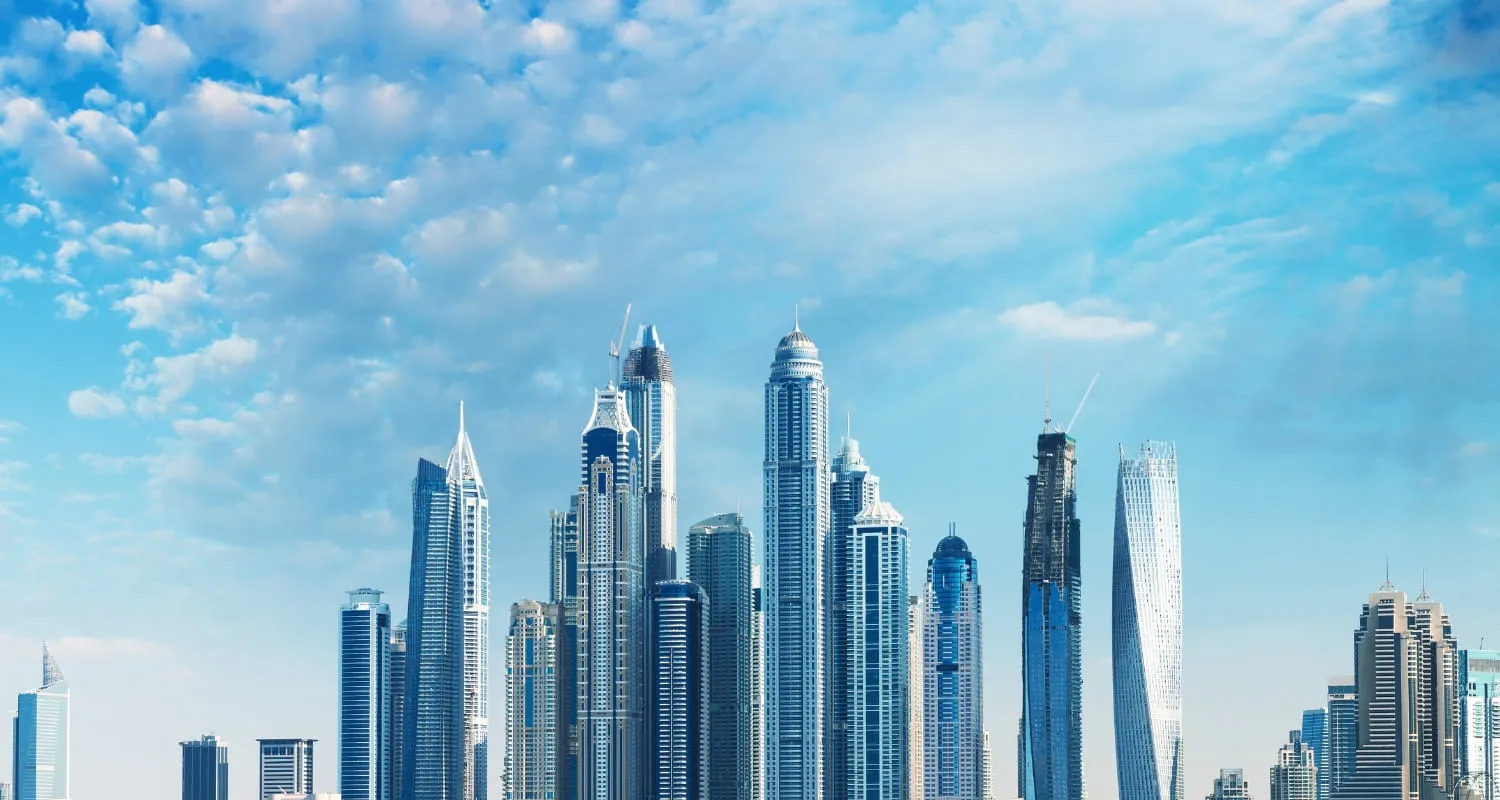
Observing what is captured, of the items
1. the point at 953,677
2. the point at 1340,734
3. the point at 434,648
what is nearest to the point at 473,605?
the point at 434,648

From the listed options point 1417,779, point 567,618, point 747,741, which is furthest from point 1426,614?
point 567,618

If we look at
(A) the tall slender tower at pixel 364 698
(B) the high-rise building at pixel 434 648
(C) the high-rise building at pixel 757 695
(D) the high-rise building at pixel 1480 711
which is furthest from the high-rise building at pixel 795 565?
(D) the high-rise building at pixel 1480 711

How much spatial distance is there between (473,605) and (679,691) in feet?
62.2

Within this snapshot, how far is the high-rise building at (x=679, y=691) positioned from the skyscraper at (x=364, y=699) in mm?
19400

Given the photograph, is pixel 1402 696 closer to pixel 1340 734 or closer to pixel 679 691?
pixel 1340 734

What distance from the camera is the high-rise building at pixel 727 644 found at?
113 m

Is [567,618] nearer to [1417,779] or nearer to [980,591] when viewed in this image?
[980,591]

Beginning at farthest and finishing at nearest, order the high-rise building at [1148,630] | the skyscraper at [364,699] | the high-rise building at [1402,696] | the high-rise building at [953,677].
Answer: the skyscraper at [364,699], the high-rise building at [953,677], the high-rise building at [1148,630], the high-rise building at [1402,696]

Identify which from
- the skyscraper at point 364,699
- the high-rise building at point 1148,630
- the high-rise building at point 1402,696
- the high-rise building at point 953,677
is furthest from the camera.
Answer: the skyscraper at point 364,699

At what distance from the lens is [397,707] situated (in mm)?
128125

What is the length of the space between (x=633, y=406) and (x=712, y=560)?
35.0 ft

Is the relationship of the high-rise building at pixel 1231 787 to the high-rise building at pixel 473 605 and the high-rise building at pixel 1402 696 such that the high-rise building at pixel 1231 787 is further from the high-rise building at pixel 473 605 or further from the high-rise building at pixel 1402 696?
the high-rise building at pixel 473 605

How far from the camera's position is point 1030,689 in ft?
381

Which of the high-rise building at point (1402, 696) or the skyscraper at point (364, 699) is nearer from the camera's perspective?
the high-rise building at point (1402, 696)
